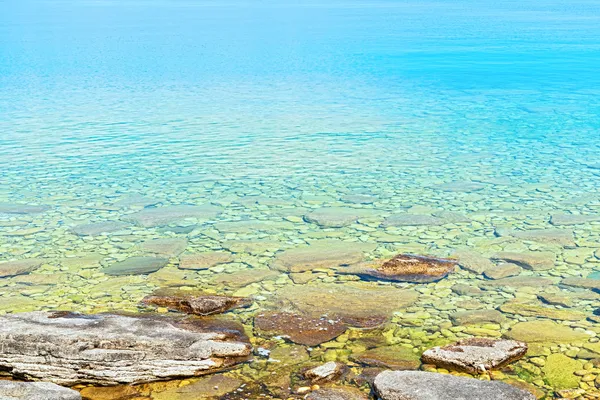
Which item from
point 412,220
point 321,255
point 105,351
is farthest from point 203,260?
point 105,351

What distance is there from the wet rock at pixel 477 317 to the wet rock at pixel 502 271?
1049mm

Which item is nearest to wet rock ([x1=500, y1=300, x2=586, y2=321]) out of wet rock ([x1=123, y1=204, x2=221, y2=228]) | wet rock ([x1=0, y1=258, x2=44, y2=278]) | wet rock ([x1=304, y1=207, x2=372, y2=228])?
wet rock ([x1=304, y1=207, x2=372, y2=228])

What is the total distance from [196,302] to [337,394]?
7.22ft

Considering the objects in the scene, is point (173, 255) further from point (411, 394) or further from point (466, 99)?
point (466, 99)

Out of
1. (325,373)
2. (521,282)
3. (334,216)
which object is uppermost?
(325,373)

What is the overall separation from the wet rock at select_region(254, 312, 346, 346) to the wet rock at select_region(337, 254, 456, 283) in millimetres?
1385

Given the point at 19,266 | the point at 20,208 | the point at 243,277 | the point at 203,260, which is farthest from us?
the point at 20,208

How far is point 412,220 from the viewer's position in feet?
35.0

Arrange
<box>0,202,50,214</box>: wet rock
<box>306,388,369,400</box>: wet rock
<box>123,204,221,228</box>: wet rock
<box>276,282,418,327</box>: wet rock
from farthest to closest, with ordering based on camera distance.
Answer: <box>0,202,50,214</box>: wet rock → <box>123,204,221,228</box>: wet rock → <box>276,282,418,327</box>: wet rock → <box>306,388,369,400</box>: wet rock

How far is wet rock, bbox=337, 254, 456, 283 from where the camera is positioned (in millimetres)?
8375

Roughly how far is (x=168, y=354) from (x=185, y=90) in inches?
767

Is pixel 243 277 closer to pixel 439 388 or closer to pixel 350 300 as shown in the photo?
pixel 350 300

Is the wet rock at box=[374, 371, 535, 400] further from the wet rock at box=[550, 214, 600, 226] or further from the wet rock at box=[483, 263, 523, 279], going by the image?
the wet rock at box=[550, 214, 600, 226]

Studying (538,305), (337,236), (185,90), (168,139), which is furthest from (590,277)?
(185,90)
